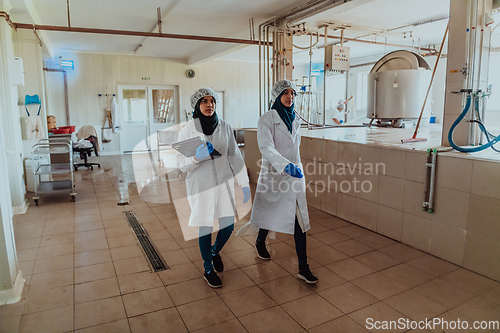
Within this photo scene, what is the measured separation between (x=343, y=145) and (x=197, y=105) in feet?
6.21

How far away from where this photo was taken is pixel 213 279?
2.36m

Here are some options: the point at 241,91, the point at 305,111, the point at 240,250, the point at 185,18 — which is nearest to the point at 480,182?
the point at 240,250

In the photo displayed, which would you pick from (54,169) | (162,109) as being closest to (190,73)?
(162,109)

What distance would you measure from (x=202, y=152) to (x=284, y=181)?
2.08 ft

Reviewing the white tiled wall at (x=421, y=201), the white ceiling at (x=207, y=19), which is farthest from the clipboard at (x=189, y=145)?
the white ceiling at (x=207, y=19)

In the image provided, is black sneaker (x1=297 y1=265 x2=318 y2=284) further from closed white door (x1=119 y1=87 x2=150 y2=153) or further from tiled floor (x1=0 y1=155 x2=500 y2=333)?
closed white door (x1=119 y1=87 x2=150 y2=153)

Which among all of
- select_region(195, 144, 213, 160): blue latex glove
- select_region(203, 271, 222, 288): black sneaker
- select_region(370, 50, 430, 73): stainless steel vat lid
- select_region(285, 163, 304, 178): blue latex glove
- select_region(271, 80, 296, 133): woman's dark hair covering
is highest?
select_region(370, 50, 430, 73): stainless steel vat lid

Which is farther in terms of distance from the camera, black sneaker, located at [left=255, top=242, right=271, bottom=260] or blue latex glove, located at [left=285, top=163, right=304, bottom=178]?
black sneaker, located at [left=255, top=242, right=271, bottom=260]

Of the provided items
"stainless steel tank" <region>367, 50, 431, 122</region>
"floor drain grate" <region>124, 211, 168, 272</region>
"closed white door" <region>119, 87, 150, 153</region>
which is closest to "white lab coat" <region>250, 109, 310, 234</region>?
"floor drain grate" <region>124, 211, 168, 272</region>

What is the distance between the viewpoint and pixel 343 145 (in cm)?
363

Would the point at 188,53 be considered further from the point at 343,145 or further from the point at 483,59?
the point at 483,59

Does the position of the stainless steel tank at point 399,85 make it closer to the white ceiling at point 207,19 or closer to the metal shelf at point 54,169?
the white ceiling at point 207,19

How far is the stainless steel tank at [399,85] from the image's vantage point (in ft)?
17.4

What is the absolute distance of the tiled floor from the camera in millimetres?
1977
